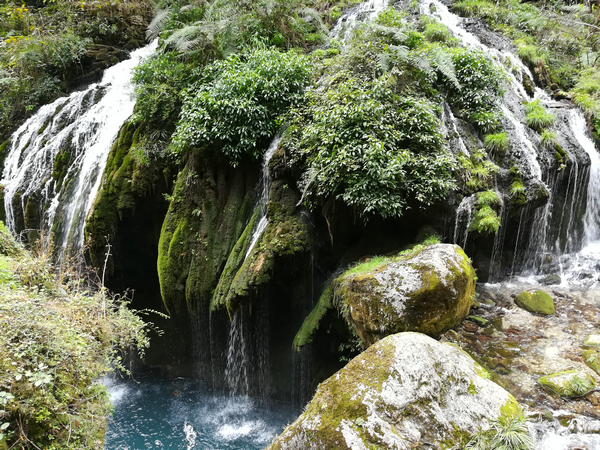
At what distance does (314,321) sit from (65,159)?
9.42m

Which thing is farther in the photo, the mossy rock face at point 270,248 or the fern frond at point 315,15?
the fern frond at point 315,15

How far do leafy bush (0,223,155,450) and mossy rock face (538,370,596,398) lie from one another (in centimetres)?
557

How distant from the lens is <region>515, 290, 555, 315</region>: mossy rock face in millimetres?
6516

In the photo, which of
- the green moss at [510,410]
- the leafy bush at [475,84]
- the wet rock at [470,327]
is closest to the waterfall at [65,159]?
the leafy bush at [475,84]

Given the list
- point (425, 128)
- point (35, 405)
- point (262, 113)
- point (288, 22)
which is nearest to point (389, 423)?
point (35, 405)

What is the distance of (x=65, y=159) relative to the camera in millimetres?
10430

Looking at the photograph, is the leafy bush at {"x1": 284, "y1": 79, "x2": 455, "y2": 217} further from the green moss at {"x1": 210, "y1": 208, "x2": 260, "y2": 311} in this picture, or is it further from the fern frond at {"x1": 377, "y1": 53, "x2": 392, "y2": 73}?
the green moss at {"x1": 210, "y1": 208, "x2": 260, "y2": 311}

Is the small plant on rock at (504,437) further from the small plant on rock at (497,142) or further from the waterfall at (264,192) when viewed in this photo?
the small plant on rock at (497,142)

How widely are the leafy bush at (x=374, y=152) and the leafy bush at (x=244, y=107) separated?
130 centimetres

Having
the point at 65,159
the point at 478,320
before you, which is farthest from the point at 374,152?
the point at 65,159

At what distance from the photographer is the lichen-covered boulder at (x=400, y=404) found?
303cm

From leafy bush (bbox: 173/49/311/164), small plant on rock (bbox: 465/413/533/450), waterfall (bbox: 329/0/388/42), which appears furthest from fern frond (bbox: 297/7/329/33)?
small plant on rock (bbox: 465/413/533/450)

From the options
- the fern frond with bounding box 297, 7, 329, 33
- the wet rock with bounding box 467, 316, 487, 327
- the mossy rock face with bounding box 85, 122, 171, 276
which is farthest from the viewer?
the fern frond with bounding box 297, 7, 329, 33

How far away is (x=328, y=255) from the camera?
738 centimetres
